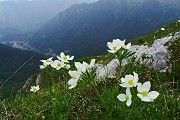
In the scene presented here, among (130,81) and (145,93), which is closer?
(145,93)

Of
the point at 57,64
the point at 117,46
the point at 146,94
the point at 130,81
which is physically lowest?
the point at 146,94

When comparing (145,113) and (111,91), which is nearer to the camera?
(111,91)

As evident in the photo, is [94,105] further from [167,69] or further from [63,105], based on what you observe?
[167,69]

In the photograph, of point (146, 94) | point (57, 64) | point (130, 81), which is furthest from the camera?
point (57, 64)

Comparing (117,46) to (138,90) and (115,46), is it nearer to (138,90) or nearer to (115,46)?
(115,46)

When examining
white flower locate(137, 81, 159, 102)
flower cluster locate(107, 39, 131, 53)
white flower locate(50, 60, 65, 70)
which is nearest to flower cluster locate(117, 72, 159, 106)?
white flower locate(137, 81, 159, 102)

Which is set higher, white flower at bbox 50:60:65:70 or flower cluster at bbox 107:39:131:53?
white flower at bbox 50:60:65:70

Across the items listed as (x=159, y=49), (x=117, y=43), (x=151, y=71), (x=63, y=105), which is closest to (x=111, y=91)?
(x=117, y=43)

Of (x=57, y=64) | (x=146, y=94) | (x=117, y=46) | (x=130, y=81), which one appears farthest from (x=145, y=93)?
(x=57, y=64)

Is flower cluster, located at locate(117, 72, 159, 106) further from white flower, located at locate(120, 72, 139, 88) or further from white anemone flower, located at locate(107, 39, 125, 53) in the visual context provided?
white anemone flower, located at locate(107, 39, 125, 53)

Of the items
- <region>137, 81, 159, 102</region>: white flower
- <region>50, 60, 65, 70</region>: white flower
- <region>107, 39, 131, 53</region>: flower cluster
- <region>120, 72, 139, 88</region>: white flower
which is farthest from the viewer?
<region>50, 60, 65, 70</region>: white flower

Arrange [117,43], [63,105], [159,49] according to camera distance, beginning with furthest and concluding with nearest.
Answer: [159,49] < [63,105] < [117,43]
